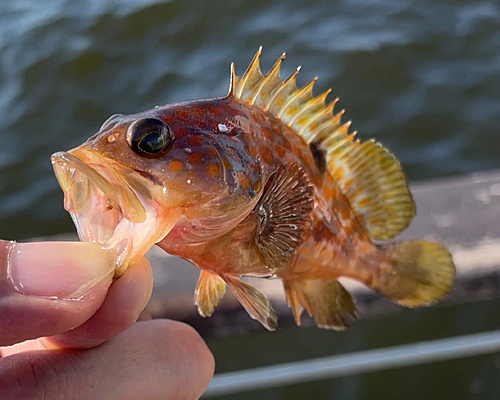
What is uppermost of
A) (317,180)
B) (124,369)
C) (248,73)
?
(248,73)

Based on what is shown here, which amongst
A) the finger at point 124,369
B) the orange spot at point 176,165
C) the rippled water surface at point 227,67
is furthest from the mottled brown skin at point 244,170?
the rippled water surface at point 227,67

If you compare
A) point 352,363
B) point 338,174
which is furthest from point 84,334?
point 352,363

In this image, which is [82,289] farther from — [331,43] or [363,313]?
[331,43]

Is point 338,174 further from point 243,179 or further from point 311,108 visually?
point 243,179

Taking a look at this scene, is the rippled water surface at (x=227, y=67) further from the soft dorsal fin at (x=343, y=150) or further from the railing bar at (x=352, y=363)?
the soft dorsal fin at (x=343, y=150)

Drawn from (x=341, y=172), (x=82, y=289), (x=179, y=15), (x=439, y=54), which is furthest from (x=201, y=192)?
(x=179, y=15)

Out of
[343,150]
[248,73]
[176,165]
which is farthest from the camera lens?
[343,150]

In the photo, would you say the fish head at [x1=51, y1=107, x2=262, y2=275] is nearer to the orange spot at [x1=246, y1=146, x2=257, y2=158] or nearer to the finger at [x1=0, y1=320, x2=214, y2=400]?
the orange spot at [x1=246, y1=146, x2=257, y2=158]

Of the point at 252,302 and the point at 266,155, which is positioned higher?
the point at 266,155
